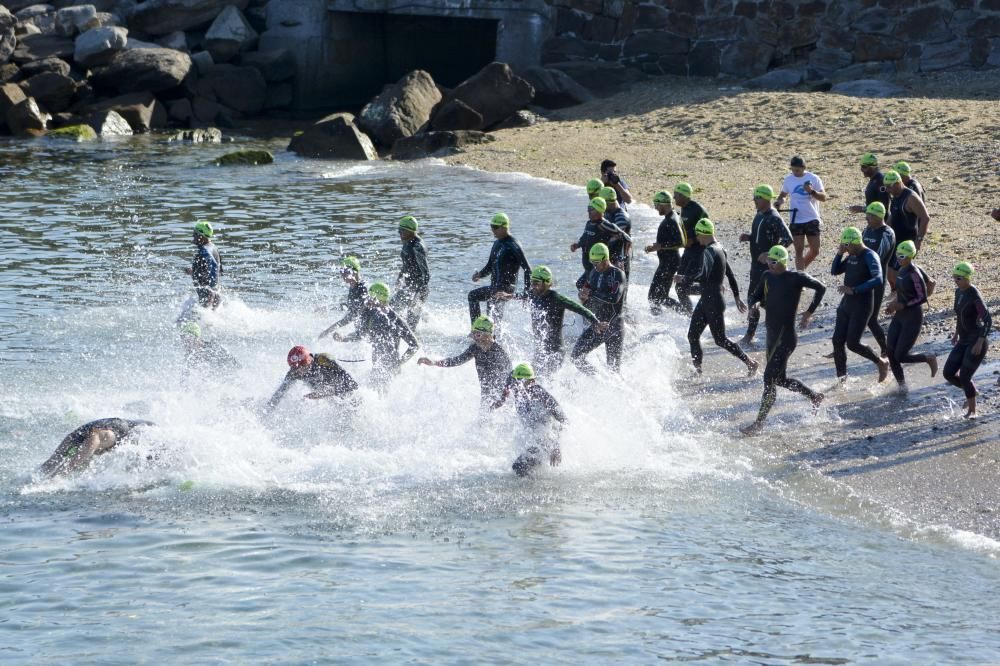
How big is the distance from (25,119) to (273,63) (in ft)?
26.5

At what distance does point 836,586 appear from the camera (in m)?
9.47

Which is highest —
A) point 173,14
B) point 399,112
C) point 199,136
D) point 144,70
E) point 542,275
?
point 173,14

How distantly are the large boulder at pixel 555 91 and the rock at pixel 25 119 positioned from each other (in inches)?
575

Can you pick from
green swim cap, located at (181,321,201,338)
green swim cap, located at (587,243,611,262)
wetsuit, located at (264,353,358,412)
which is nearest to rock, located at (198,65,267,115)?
green swim cap, located at (181,321,201,338)

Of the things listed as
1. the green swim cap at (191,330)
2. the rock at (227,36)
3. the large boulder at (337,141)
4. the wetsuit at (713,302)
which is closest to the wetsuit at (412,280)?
the green swim cap at (191,330)

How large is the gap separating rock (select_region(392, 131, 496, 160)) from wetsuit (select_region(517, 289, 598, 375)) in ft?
62.0

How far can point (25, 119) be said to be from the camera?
37000 millimetres

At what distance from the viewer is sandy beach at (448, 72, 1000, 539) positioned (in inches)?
459

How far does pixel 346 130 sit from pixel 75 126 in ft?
31.0

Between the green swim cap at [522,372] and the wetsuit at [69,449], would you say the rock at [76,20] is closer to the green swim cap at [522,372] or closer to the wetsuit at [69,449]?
the wetsuit at [69,449]

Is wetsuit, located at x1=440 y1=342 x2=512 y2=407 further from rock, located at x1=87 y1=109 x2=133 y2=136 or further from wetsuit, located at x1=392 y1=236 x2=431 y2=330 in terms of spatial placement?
rock, located at x1=87 y1=109 x2=133 y2=136

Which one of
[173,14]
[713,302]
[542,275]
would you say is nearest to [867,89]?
[713,302]

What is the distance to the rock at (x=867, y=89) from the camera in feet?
98.2

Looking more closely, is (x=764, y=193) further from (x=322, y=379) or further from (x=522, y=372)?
(x=322, y=379)
